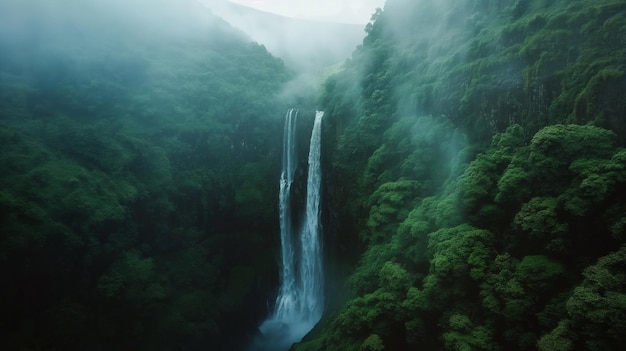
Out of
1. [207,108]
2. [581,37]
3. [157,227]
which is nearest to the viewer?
[581,37]

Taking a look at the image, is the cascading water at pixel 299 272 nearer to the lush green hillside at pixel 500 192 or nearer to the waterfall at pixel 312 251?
the waterfall at pixel 312 251

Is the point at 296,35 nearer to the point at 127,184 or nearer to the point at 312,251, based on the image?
the point at 312,251

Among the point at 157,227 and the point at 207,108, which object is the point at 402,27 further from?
the point at 157,227

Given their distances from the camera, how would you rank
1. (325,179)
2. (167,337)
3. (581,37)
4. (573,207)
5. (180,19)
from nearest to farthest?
(573,207), (581,37), (167,337), (325,179), (180,19)

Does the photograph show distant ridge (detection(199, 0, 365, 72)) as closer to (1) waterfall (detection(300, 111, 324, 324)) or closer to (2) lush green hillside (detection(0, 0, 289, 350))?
(2) lush green hillside (detection(0, 0, 289, 350))

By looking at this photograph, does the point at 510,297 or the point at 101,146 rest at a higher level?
the point at 101,146

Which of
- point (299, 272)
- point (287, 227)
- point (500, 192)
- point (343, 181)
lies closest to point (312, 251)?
point (299, 272)

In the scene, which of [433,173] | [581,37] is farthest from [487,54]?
[433,173]
